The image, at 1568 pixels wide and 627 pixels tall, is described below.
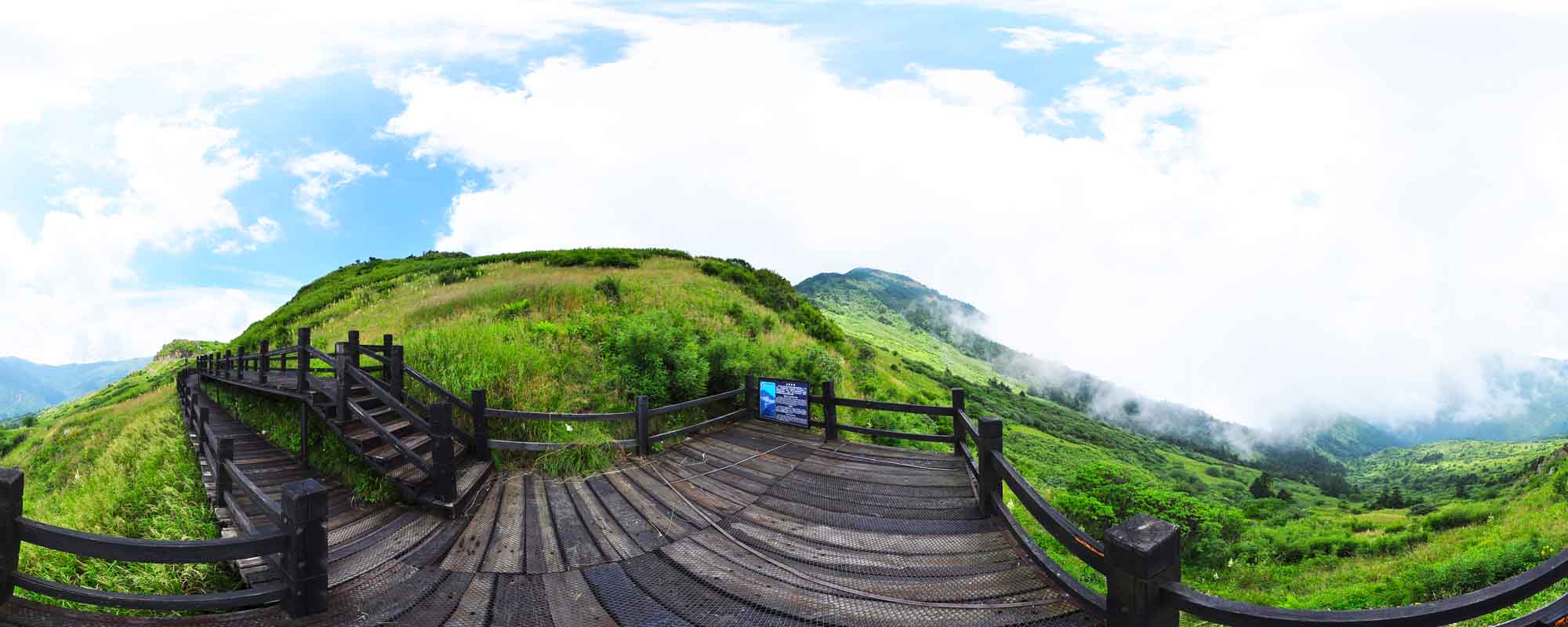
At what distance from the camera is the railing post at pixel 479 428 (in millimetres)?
8453

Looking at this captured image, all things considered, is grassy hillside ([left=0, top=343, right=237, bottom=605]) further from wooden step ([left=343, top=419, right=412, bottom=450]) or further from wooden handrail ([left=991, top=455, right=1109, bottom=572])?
wooden handrail ([left=991, top=455, right=1109, bottom=572])

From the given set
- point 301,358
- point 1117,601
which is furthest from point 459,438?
point 1117,601

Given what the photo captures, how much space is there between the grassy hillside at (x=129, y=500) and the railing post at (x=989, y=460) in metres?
7.03

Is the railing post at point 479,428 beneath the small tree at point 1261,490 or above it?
above

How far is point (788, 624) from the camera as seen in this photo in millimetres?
4234

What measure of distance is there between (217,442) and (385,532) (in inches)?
81.0

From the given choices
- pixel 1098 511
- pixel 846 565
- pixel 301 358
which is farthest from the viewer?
pixel 1098 511

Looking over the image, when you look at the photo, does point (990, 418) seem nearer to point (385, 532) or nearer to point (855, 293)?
point (385, 532)

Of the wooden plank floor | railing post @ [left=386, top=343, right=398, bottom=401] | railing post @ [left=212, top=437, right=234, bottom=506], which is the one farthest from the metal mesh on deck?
railing post @ [left=386, top=343, right=398, bottom=401]

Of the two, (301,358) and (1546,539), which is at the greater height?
(301,358)

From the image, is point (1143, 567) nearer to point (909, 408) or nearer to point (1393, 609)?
point (1393, 609)

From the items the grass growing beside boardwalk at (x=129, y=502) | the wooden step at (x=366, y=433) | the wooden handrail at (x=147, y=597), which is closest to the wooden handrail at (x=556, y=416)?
the wooden step at (x=366, y=433)

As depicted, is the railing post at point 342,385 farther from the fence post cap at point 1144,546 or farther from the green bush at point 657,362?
the fence post cap at point 1144,546

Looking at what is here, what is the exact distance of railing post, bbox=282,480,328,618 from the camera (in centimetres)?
399
